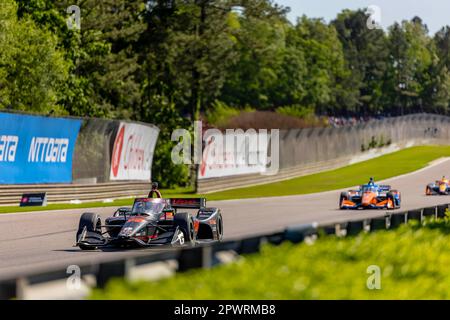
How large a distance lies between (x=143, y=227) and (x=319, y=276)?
32.4 ft

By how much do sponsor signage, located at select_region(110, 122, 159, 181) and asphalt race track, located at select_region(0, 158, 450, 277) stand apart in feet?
15.8

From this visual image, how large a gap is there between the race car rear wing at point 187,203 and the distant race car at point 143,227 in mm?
548

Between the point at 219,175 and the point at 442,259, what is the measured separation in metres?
37.8

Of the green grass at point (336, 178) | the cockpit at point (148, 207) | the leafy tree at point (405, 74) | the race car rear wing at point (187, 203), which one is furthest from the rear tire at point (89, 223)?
the leafy tree at point (405, 74)

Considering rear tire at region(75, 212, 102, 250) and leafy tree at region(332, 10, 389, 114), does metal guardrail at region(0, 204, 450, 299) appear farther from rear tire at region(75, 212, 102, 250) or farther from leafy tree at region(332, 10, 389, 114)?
leafy tree at region(332, 10, 389, 114)

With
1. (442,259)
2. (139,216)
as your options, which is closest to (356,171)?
(139,216)

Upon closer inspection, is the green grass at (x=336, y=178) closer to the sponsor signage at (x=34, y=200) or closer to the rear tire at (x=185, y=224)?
the sponsor signage at (x=34, y=200)

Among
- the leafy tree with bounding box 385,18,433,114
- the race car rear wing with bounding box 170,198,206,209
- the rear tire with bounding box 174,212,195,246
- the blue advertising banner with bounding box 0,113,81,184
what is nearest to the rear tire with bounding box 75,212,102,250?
the rear tire with bounding box 174,212,195,246

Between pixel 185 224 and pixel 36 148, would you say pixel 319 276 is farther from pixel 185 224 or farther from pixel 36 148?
pixel 36 148

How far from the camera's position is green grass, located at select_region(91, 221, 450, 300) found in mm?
7680

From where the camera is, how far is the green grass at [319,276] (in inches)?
302

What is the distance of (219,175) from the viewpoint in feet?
161

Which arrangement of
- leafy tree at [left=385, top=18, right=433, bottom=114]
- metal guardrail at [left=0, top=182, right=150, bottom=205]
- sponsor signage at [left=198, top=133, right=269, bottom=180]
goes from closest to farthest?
1. metal guardrail at [left=0, top=182, right=150, bottom=205]
2. sponsor signage at [left=198, top=133, right=269, bottom=180]
3. leafy tree at [left=385, top=18, right=433, bottom=114]

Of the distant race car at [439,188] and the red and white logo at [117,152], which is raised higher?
the red and white logo at [117,152]
